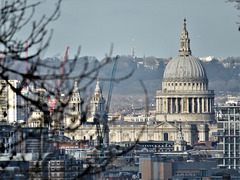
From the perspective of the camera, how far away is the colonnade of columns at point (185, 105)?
18438 cm

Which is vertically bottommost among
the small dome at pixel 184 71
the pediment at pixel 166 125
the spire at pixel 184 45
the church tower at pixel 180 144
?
the church tower at pixel 180 144

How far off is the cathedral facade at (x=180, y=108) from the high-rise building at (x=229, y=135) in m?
37.2

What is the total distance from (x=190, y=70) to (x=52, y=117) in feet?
563

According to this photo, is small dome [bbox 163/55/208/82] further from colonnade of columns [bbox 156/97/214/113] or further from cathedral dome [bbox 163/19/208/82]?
colonnade of columns [bbox 156/97/214/113]

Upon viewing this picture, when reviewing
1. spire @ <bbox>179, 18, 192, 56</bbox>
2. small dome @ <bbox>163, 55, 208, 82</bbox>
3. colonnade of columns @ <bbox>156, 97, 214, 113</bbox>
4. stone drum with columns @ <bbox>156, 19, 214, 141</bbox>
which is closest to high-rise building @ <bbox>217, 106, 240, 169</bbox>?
stone drum with columns @ <bbox>156, 19, 214, 141</bbox>

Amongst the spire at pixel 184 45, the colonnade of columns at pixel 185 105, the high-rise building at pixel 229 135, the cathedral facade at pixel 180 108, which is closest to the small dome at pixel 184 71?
the cathedral facade at pixel 180 108

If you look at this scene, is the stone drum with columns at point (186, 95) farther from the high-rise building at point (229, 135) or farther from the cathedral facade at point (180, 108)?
the high-rise building at point (229, 135)

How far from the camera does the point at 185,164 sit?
134375 mm

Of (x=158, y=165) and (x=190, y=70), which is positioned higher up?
(x=190, y=70)

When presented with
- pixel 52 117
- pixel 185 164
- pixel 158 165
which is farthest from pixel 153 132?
pixel 52 117

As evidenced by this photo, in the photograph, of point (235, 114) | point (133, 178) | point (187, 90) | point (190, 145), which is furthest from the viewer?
point (187, 90)

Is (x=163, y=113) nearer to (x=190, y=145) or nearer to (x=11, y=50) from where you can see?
(x=190, y=145)

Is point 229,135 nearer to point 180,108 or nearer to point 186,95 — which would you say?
point 180,108

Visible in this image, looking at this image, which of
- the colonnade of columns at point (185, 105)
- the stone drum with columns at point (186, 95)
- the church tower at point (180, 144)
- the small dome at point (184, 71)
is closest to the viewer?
the church tower at point (180, 144)
